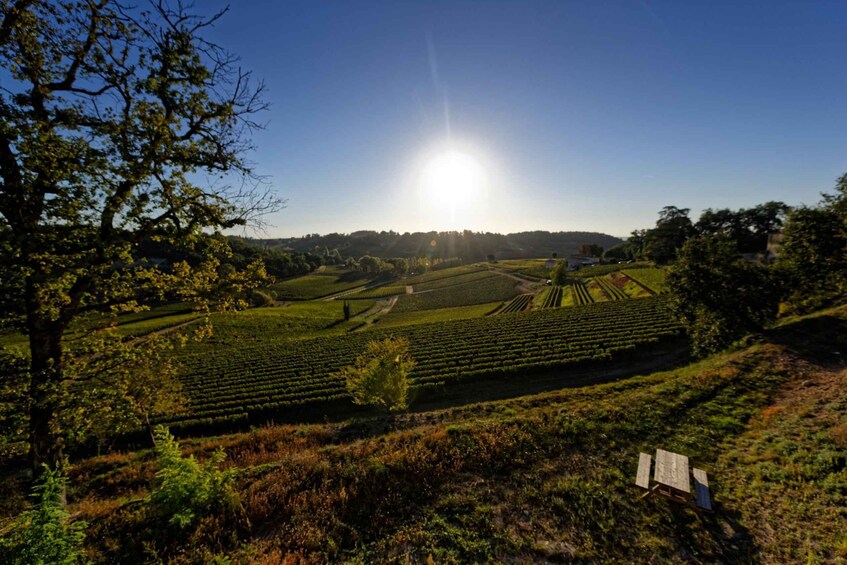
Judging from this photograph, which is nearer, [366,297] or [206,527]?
[206,527]

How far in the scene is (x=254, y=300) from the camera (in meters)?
84.8

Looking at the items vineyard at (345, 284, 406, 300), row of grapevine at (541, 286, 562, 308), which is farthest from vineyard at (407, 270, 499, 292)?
row of grapevine at (541, 286, 562, 308)

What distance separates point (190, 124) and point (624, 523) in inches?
546

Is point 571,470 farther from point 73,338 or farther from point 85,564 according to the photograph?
point 73,338

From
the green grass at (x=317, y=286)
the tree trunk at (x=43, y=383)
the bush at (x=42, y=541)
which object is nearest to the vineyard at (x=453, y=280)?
the green grass at (x=317, y=286)

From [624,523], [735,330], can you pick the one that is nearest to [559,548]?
[624,523]

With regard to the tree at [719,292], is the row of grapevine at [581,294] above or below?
below

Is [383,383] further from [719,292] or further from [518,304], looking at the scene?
[518,304]

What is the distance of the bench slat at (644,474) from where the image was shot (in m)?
8.08

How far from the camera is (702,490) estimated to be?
25.7ft

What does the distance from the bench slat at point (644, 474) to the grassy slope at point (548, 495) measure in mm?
361

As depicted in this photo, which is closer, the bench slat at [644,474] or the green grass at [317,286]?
the bench slat at [644,474]

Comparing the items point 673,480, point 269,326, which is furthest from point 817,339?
point 269,326

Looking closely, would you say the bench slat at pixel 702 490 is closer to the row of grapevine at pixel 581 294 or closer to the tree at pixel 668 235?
the row of grapevine at pixel 581 294
